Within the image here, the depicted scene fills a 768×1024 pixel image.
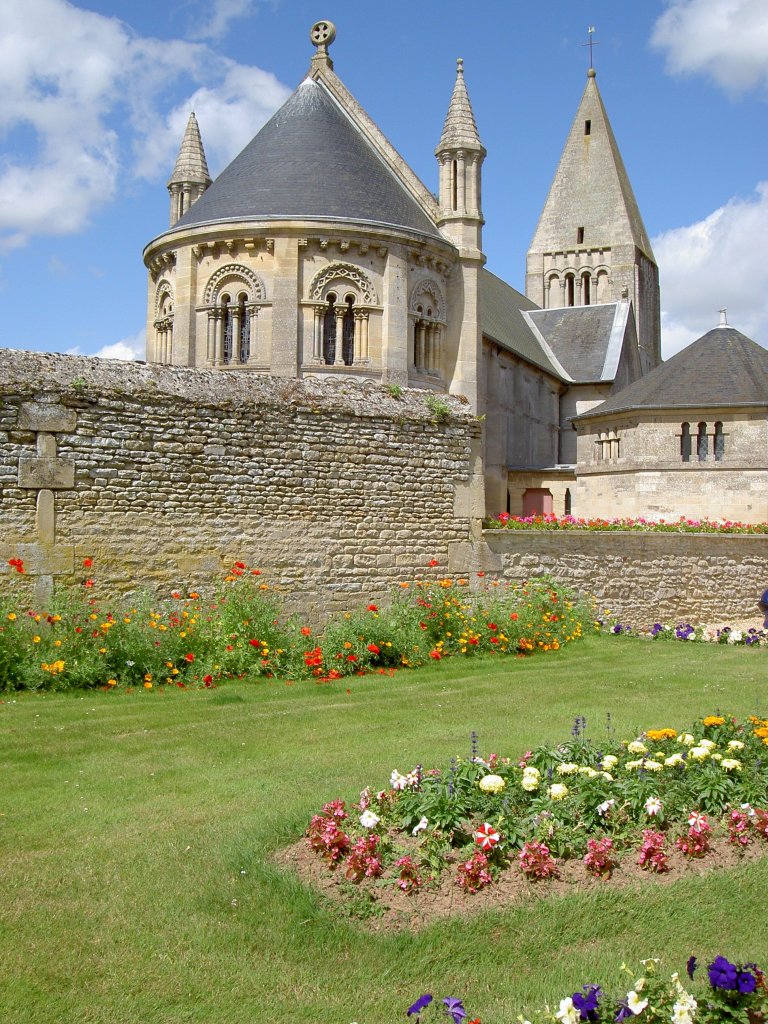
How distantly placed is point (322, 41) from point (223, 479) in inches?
982

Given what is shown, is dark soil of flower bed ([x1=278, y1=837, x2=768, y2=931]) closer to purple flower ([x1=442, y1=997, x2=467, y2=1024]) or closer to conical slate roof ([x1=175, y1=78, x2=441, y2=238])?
purple flower ([x1=442, y1=997, x2=467, y2=1024])

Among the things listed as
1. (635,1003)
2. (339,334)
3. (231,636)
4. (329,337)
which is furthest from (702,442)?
(635,1003)

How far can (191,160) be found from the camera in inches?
1153

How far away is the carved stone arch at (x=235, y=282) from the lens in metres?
23.7

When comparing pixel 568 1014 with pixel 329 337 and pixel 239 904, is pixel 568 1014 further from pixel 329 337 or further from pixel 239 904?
pixel 329 337

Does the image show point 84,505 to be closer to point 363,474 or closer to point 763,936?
point 363,474

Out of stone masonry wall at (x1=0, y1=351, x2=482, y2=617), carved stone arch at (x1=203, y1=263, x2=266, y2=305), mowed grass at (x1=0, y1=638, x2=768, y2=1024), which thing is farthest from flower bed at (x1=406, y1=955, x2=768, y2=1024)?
carved stone arch at (x1=203, y1=263, x2=266, y2=305)

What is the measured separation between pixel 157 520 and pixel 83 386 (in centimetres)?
170

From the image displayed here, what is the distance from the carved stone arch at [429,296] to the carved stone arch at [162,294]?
6741mm

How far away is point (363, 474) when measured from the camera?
1198 centimetres

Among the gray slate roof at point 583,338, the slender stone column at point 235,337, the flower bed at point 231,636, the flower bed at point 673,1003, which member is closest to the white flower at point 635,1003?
the flower bed at point 673,1003

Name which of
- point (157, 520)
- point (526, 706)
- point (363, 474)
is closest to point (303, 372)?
point (363, 474)

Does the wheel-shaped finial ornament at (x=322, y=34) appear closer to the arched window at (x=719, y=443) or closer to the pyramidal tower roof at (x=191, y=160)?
the pyramidal tower roof at (x=191, y=160)

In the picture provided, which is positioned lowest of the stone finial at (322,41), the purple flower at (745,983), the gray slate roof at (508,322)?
the purple flower at (745,983)
